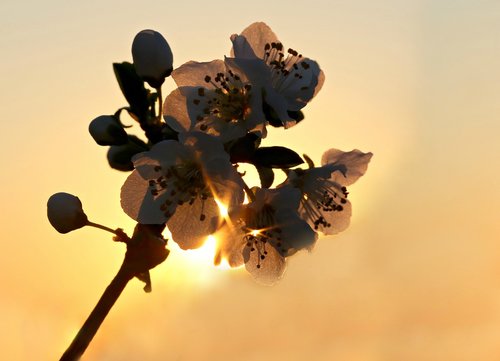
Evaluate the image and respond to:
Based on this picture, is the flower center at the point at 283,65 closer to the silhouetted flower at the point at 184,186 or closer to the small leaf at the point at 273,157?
the small leaf at the point at 273,157

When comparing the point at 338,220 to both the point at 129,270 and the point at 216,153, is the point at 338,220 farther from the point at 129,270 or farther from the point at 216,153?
the point at 129,270

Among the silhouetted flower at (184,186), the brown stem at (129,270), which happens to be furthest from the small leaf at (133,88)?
the brown stem at (129,270)

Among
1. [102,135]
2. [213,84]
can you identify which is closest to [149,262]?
[102,135]

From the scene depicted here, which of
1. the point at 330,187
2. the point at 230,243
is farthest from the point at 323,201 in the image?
the point at 230,243

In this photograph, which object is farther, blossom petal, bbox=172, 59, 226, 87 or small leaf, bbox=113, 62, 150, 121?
blossom petal, bbox=172, 59, 226, 87

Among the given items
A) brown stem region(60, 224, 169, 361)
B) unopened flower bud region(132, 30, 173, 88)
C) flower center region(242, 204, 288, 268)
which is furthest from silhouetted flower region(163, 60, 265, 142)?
brown stem region(60, 224, 169, 361)

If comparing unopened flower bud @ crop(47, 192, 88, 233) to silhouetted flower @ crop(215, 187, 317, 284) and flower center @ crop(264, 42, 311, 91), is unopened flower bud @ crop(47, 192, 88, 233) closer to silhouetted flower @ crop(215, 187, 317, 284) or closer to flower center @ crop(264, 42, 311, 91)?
silhouetted flower @ crop(215, 187, 317, 284)
